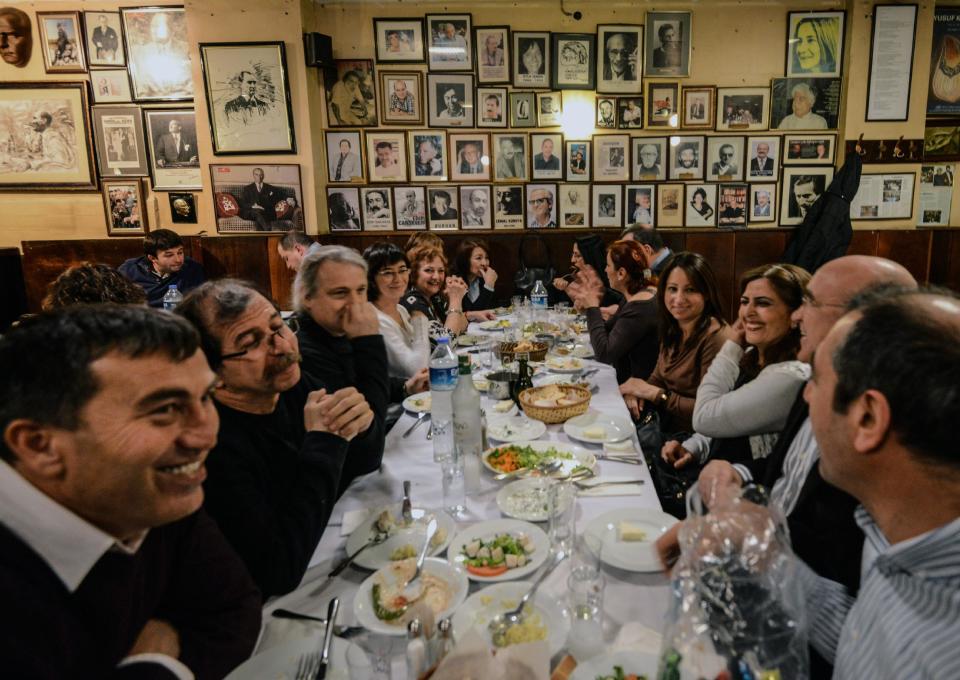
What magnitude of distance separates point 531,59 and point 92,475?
6.05 metres

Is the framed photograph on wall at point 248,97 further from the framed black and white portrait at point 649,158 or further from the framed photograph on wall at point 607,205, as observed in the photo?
the framed black and white portrait at point 649,158

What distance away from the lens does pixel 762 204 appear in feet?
19.8

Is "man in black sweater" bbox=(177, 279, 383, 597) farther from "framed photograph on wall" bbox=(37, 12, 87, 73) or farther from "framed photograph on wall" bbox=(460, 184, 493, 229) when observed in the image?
"framed photograph on wall" bbox=(37, 12, 87, 73)

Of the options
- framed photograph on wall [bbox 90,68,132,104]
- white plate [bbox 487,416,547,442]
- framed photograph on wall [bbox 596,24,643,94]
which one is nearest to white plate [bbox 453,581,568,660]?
white plate [bbox 487,416,547,442]

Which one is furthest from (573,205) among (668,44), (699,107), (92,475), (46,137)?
(92,475)

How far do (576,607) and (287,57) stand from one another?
19.3ft

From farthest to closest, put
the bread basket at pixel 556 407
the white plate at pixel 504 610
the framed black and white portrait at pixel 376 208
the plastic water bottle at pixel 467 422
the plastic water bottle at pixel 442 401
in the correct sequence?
1. the framed black and white portrait at pixel 376 208
2. the bread basket at pixel 556 407
3. the plastic water bottle at pixel 442 401
4. the plastic water bottle at pixel 467 422
5. the white plate at pixel 504 610

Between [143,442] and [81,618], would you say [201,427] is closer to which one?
[143,442]

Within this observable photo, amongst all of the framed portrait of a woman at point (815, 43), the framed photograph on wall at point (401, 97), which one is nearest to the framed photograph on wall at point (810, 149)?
Answer: the framed portrait of a woman at point (815, 43)

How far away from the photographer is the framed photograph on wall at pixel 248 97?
17.7 ft

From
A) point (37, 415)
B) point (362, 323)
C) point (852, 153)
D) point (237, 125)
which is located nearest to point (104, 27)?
point (237, 125)

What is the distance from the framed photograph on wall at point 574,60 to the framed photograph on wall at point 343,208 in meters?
2.52

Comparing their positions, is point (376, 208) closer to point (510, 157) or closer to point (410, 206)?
point (410, 206)

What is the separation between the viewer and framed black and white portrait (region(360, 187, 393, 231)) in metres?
6.11
